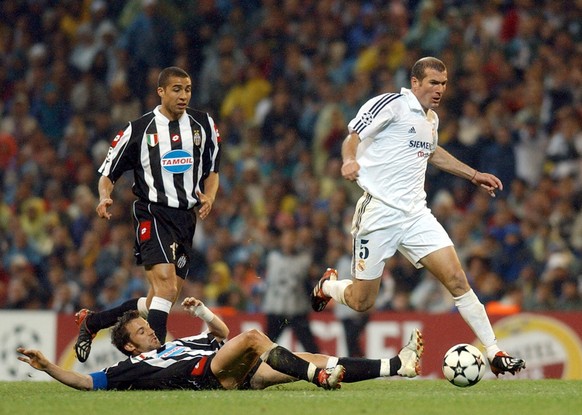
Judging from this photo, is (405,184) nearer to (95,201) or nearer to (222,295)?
(222,295)

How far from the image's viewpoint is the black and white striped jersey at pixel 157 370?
805 cm

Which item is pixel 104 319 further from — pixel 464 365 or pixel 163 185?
pixel 464 365

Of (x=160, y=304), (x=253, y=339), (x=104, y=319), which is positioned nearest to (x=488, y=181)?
(x=253, y=339)

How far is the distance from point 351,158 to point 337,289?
1.36 metres

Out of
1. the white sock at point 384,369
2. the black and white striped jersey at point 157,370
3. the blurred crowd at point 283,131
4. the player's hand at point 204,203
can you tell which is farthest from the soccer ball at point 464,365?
the blurred crowd at point 283,131

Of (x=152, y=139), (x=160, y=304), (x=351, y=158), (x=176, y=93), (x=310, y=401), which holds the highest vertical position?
(x=176, y=93)

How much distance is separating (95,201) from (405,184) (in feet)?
25.7

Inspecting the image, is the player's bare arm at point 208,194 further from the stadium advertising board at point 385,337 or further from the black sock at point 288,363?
the stadium advertising board at point 385,337

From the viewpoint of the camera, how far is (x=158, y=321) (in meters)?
9.04

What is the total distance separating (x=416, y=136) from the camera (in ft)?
28.4

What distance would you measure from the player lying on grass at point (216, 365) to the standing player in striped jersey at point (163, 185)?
31.6 inches

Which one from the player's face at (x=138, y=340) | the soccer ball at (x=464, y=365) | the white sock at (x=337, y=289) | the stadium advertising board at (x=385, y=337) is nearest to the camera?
the soccer ball at (x=464, y=365)

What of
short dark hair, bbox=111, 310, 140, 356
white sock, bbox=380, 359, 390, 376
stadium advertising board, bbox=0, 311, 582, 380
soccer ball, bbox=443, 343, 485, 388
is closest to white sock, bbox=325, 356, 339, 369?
white sock, bbox=380, 359, 390, 376

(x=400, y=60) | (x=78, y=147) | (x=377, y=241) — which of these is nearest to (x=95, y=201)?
(x=78, y=147)
